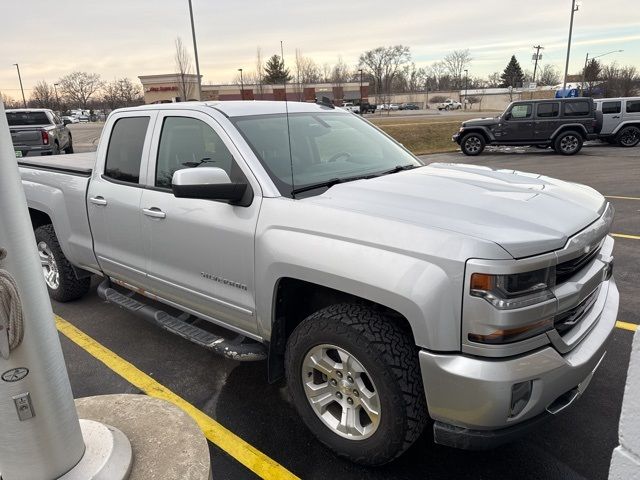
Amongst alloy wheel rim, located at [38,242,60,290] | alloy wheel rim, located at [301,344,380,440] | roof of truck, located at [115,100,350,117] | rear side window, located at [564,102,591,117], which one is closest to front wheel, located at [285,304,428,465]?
alloy wheel rim, located at [301,344,380,440]

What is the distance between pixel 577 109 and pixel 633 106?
11.7 feet

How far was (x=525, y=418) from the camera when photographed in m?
2.18

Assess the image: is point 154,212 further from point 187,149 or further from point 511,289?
point 511,289

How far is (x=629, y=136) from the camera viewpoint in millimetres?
19594

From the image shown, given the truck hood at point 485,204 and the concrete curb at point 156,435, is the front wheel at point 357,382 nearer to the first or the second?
the truck hood at point 485,204

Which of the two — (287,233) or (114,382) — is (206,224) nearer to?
(287,233)

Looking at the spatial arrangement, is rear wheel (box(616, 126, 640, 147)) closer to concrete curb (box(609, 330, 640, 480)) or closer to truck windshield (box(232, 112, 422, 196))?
truck windshield (box(232, 112, 422, 196))

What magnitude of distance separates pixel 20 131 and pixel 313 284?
15.0m

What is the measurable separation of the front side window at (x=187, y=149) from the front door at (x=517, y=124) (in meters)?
16.8

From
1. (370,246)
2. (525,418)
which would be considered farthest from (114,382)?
(525,418)

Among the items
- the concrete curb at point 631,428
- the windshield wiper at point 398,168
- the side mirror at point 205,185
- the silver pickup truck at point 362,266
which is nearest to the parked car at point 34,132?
the silver pickup truck at point 362,266

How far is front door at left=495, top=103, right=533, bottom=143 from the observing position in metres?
17.9

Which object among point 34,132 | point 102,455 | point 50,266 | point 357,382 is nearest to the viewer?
point 102,455

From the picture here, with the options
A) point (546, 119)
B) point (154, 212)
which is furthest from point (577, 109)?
point (154, 212)
